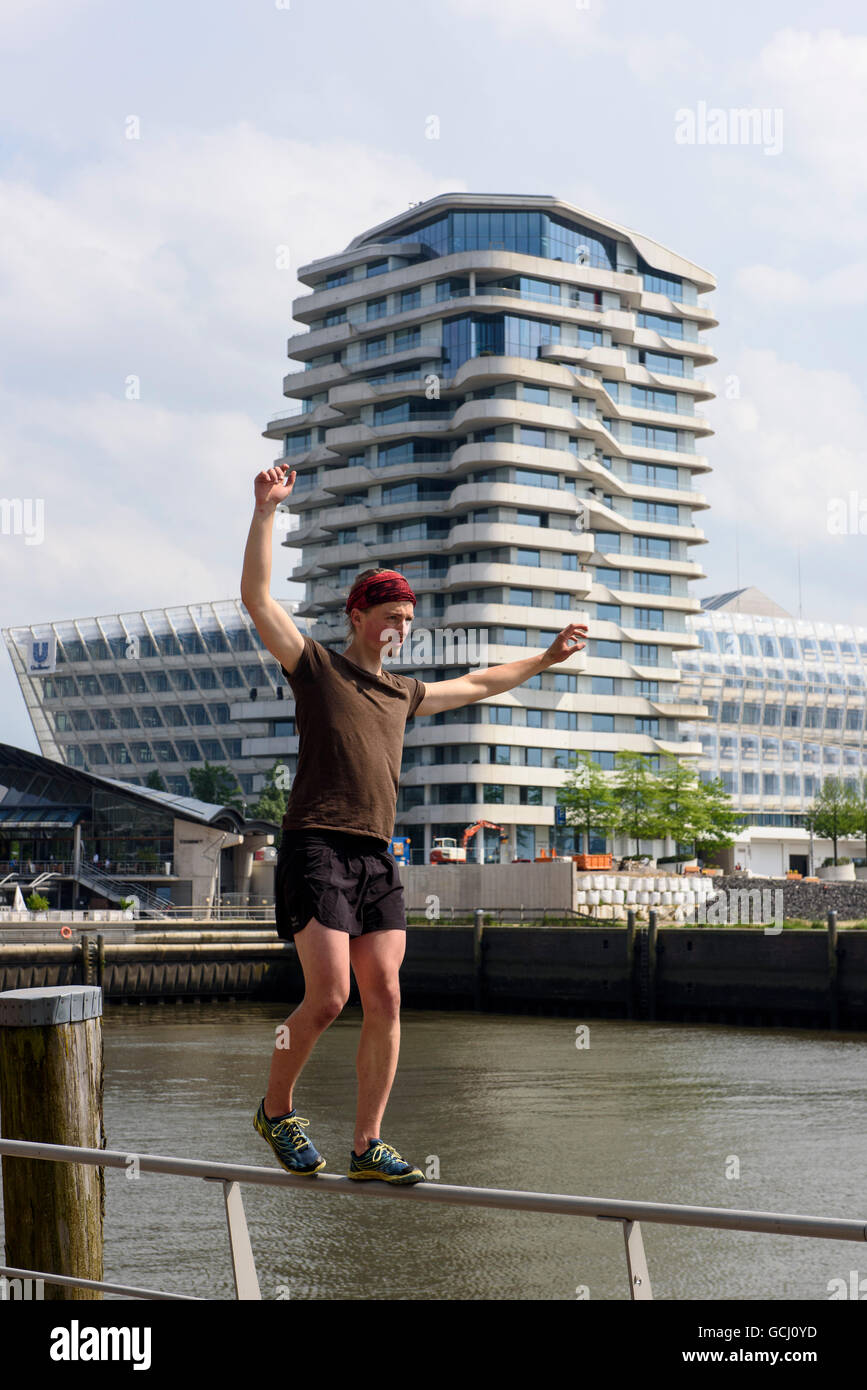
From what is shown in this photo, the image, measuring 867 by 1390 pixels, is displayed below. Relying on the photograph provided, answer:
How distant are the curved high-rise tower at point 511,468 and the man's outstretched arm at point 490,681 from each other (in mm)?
90229

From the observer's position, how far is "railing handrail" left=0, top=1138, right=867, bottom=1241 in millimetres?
3271

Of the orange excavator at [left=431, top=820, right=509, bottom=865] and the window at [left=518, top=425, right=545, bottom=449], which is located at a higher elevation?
the window at [left=518, top=425, right=545, bottom=449]

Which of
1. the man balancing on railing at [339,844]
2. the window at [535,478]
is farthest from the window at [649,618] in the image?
the man balancing on railing at [339,844]

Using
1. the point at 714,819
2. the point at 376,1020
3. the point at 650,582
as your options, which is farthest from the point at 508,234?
the point at 376,1020

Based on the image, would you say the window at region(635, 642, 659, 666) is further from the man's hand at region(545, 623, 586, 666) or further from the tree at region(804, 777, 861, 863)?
the man's hand at region(545, 623, 586, 666)

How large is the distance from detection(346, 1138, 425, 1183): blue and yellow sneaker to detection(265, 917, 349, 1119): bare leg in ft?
1.02

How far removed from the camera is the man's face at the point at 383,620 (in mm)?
5215

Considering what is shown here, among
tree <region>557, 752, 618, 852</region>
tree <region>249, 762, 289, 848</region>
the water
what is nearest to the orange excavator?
tree <region>557, 752, 618, 852</region>

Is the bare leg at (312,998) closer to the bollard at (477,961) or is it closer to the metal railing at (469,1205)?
the metal railing at (469,1205)

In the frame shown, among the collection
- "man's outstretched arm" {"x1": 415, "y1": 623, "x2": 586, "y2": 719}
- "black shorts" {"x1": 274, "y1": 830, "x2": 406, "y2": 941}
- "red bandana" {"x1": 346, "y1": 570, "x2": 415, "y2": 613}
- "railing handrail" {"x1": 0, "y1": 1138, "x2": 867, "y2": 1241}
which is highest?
"red bandana" {"x1": 346, "y1": 570, "x2": 415, "y2": 613}

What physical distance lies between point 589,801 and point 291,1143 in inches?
3464

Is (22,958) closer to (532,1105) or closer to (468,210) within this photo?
(532,1105)

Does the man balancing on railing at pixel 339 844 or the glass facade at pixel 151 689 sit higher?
the glass facade at pixel 151 689

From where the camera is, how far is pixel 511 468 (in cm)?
10100
